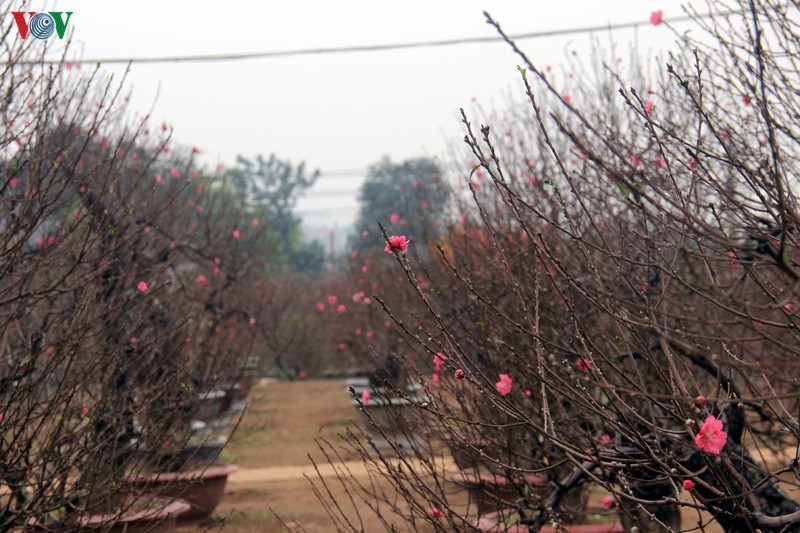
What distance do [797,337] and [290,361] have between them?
952 inches

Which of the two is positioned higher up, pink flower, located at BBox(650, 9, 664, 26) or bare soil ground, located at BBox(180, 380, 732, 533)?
pink flower, located at BBox(650, 9, 664, 26)

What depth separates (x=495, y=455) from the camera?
16.3 feet

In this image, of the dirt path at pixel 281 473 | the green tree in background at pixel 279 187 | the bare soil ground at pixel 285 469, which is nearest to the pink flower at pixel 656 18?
the bare soil ground at pixel 285 469

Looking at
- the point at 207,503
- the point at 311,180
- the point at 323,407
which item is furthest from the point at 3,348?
the point at 311,180

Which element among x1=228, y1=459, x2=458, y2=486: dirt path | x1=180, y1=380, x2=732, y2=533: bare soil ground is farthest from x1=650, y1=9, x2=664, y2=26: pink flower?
x1=228, y1=459, x2=458, y2=486: dirt path

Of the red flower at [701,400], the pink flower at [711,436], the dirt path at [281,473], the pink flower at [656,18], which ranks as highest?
the pink flower at [656,18]

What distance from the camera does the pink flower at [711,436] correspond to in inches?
81.9

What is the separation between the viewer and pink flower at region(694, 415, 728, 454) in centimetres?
208

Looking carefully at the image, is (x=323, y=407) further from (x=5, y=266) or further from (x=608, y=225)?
(x=5, y=266)

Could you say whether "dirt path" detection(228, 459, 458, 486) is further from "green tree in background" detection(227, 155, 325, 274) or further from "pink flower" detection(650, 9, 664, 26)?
"green tree in background" detection(227, 155, 325, 274)

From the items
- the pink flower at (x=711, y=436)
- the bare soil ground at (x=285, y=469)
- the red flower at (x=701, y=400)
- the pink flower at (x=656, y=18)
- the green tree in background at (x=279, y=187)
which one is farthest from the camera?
the green tree in background at (x=279, y=187)

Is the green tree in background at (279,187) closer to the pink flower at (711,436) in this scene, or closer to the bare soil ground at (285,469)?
the bare soil ground at (285,469)

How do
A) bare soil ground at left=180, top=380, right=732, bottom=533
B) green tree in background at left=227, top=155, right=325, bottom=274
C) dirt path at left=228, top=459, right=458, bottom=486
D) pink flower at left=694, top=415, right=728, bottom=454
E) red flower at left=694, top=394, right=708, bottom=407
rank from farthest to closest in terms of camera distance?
green tree in background at left=227, top=155, right=325, bottom=274
dirt path at left=228, top=459, right=458, bottom=486
bare soil ground at left=180, top=380, right=732, bottom=533
pink flower at left=694, top=415, right=728, bottom=454
red flower at left=694, top=394, right=708, bottom=407

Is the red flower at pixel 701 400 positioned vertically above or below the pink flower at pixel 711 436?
above
